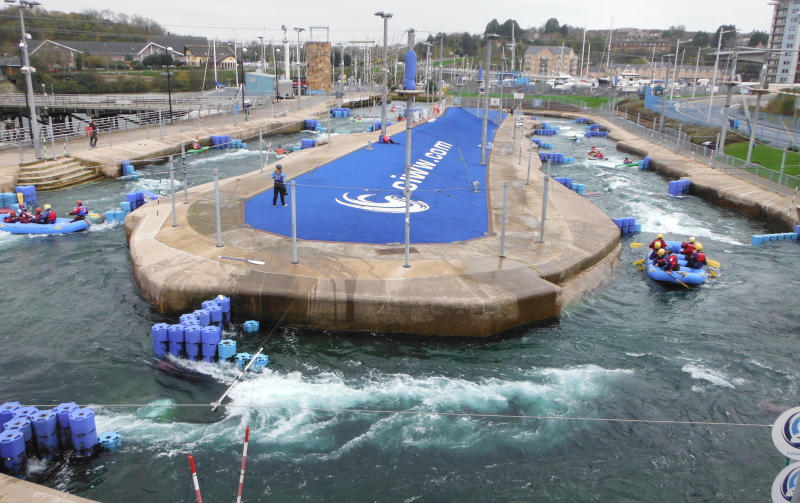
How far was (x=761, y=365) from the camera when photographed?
1705 cm

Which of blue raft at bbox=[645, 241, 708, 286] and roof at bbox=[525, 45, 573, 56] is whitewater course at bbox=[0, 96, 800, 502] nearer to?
blue raft at bbox=[645, 241, 708, 286]

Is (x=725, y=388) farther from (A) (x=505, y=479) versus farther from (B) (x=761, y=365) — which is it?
(A) (x=505, y=479)

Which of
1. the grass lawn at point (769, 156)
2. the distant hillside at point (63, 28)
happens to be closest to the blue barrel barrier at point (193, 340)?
the grass lawn at point (769, 156)

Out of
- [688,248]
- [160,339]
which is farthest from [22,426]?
[688,248]

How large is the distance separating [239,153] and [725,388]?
4221 cm

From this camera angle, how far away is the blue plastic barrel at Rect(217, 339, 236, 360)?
626 inches

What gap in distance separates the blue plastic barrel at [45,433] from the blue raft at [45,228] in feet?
54.3

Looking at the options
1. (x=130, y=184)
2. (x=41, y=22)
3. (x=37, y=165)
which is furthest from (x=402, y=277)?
(x=41, y=22)

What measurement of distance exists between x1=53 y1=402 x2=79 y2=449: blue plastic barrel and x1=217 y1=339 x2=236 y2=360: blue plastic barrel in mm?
3891

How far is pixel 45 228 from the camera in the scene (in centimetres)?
2647

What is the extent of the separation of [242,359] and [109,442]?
3976 millimetres

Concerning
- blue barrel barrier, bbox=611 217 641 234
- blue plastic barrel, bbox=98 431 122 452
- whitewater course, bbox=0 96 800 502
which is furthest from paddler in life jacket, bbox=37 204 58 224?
blue barrel barrier, bbox=611 217 641 234

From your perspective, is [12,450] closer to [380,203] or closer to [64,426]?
[64,426]

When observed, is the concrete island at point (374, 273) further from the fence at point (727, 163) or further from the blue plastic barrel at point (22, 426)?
the fence at point (727, 163)
